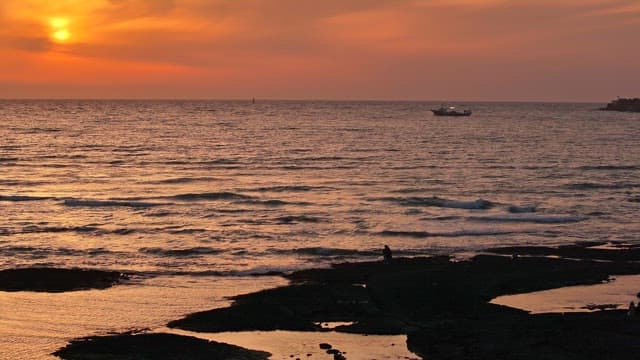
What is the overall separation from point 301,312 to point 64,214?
24439mm

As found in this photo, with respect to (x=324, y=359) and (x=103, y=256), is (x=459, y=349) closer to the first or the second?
(x=324, y=359)

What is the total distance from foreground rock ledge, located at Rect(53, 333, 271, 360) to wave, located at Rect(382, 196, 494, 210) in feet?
94.4

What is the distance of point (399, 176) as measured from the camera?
63.2 m

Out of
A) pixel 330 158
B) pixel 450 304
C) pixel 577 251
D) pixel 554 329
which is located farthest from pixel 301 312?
pixel 330 158

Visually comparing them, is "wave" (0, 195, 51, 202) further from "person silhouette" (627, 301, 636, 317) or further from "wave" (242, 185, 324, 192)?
"person silhouette" (627, 301, 636, 317)

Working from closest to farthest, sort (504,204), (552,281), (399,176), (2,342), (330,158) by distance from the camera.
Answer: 1. (2,342)
2. (552,281)
3. (504,204)
4. (399,176)
5. (330,158)

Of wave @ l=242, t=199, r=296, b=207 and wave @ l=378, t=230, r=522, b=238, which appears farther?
wave @ l=242, t=199, r=296, b=207

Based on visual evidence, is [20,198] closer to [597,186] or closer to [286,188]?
[286,188]

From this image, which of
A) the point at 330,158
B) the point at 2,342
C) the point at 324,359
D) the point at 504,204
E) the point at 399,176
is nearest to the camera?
the point at 324,359

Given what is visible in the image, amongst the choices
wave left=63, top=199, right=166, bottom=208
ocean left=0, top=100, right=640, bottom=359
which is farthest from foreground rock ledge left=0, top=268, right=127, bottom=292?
wave left=63, top=199, right=166, bottom=208

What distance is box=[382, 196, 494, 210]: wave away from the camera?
155 feet

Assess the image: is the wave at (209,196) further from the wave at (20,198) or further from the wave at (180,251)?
the wave at (180,251)

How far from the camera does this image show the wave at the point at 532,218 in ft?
138

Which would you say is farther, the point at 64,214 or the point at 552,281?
the point at 64,214
